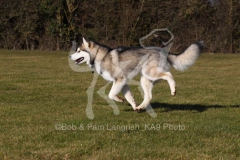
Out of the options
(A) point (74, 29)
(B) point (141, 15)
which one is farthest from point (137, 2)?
(A) point (74, 29)

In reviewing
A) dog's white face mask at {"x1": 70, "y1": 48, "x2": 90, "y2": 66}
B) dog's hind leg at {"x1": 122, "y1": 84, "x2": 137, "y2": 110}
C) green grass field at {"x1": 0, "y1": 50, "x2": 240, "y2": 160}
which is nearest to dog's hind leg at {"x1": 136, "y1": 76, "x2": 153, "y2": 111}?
dog's hind leg at {"x1": 122, "y1": 84, "x2": 137, "y2": 110}

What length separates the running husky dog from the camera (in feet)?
26.3

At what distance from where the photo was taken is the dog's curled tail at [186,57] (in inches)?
323

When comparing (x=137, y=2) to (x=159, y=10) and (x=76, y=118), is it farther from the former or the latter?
(x=76, y=118)

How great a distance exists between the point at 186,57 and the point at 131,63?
104 cm

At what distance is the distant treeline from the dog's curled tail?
2389cm

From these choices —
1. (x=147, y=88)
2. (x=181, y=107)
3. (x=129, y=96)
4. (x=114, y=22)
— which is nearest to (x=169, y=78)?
(x=147, y=88)

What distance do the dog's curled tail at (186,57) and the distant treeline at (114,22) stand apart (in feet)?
78.4

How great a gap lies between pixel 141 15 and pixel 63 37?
608 cm

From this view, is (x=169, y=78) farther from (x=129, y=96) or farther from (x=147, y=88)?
(x=129, y=96)

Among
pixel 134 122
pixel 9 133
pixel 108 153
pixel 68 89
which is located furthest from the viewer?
pixel 68 89

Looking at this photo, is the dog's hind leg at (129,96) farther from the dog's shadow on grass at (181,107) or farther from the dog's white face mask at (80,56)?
the dog's white face mask at (80,56)

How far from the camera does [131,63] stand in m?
8.16

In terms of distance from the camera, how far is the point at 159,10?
33656mm
